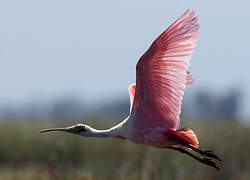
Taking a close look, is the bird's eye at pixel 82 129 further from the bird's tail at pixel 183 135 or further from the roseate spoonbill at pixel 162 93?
the bird's tail at pixel 183 135

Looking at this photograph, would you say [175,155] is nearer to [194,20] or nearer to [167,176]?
[167,176]

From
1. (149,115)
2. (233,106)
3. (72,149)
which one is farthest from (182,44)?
(233,106)

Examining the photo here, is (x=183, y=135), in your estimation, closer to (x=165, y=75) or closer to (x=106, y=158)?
(x=165, y=75)

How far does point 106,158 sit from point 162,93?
14.9 feet

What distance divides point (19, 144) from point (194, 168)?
17.5 ft

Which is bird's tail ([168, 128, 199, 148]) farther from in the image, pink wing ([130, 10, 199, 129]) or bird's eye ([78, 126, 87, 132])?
bird's eye ([78, 126, 87, 132])

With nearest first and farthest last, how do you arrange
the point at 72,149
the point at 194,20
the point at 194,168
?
the point at 194,20 → the point at 194,168 → the point at 72,149

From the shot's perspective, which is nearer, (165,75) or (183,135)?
(165,75)

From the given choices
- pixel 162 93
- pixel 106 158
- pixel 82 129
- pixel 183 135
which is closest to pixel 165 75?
pixel 162 93

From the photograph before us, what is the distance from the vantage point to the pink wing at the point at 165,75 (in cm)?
541

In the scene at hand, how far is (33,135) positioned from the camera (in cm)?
1380

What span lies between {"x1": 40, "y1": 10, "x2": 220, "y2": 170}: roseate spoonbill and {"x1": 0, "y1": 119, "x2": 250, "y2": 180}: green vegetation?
5.33ft

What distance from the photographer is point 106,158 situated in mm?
10086

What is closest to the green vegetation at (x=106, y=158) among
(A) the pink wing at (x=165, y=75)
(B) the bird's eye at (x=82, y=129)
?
(B) the bird's eye at (x=82, y=129)
